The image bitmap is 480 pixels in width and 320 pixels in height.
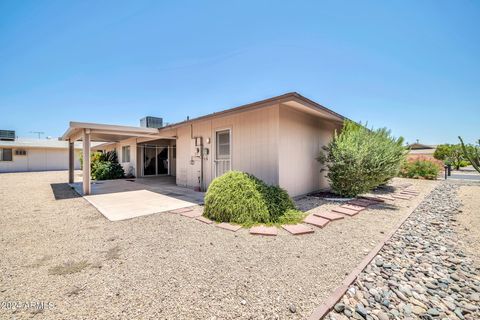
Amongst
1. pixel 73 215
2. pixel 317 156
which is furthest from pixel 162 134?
pixel 317 156

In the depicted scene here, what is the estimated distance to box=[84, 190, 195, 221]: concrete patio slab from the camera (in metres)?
5.13

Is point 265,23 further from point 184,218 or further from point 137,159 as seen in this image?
point 137,159

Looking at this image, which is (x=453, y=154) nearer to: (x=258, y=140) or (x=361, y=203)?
(x=361, y=203)

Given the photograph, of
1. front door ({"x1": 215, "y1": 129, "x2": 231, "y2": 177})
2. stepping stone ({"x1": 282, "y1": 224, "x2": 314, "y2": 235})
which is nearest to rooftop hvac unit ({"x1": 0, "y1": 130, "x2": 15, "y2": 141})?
front door ({"x1": 215, "y1": 129, "x2": 231, "y2": 177})

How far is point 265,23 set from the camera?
7504 mm

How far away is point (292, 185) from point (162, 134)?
292 inches

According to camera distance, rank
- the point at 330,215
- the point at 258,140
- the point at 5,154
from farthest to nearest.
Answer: the point at 5,154 < the point at 258,140 < the point at 330,215

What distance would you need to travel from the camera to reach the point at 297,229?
389cm

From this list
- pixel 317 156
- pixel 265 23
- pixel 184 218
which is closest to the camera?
pixel 184 218

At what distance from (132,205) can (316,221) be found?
17.2 feet

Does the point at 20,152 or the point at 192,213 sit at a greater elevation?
the point at 20,152

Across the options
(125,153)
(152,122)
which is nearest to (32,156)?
(125,153)

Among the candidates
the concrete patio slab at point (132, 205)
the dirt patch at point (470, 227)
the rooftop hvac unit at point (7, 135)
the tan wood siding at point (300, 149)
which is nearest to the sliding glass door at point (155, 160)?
the concrete patio slab at point (132, 205)

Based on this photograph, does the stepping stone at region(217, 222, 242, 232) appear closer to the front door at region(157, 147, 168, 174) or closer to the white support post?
the white support post
